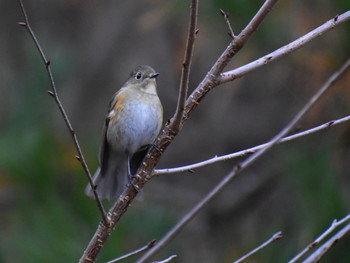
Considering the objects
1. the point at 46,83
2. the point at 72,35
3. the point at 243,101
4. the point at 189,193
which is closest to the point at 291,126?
the point at 46,83

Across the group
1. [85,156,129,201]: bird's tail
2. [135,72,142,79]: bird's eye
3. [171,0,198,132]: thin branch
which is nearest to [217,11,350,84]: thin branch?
[171,0,198,132]: thin branch

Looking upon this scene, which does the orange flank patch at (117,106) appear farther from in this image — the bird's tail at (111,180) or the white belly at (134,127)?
the bird's tail at (111,180)

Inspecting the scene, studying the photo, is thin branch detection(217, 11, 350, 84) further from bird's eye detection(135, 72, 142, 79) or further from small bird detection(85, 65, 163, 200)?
bird's eye detection(135, 72, 142, 79)

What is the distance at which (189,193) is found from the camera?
5.91 meters

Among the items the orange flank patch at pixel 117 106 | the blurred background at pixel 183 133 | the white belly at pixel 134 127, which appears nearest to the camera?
the blurred background at pixel 183 133

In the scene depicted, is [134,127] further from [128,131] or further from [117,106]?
[117,106]

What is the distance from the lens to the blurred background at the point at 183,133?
3908 mm

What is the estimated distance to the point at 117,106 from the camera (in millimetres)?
4672

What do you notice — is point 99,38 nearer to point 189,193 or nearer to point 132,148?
point 189,193

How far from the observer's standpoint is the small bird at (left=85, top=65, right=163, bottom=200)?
13.5ft

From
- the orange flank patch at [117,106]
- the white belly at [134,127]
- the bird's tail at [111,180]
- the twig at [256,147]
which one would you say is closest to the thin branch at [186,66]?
the twig at [256,147]

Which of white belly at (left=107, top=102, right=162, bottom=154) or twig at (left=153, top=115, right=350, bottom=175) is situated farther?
white belly at (left=107, top=102, right=162, bottom=154)

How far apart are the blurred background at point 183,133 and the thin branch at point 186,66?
14.3 inches

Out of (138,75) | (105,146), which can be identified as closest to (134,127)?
(105,146)
